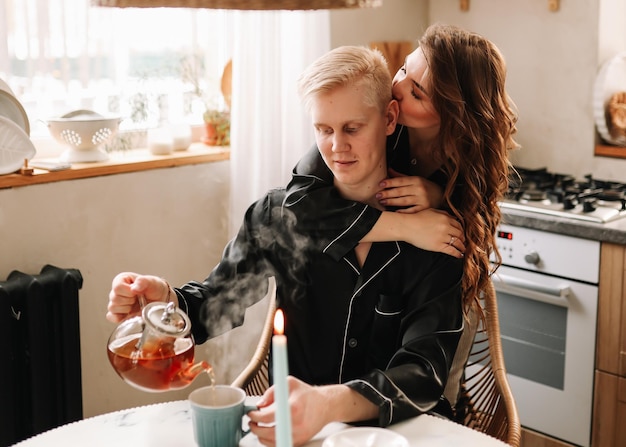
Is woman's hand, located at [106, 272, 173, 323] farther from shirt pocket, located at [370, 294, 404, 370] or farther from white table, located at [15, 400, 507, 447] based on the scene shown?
shirt pocket, located at [370, 294, 404, 370]

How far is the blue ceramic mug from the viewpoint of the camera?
1345 millimetres

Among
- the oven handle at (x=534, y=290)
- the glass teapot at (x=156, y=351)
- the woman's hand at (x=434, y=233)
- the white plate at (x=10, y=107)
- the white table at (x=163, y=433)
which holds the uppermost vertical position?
the white plate at (x=10, y=107)

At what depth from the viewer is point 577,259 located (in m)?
2.73

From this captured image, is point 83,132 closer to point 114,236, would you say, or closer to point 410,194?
point 114,236

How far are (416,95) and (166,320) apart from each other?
807mm

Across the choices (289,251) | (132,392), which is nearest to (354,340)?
(289,251)

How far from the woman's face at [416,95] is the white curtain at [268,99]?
1147mm


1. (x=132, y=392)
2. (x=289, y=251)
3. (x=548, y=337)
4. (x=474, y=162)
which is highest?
(x=474, y=162)

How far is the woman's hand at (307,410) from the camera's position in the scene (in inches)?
54.6

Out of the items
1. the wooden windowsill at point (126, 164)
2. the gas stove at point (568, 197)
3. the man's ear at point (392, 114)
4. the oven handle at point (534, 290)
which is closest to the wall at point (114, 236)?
the wooden windowsill at point (126, 164)

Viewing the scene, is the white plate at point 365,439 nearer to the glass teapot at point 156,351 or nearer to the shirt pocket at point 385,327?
the glass teapot at point 156,351

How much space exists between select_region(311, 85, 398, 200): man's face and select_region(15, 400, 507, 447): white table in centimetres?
57

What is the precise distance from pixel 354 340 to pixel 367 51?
2.16 feet

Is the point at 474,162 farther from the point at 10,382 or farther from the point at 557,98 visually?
the point at 557,98
